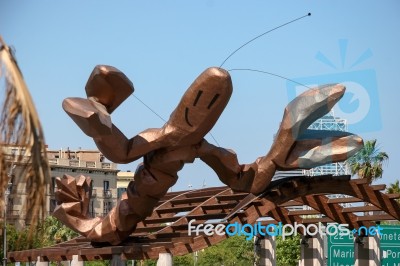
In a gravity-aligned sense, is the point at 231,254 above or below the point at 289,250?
above

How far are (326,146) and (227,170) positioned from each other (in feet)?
7.73

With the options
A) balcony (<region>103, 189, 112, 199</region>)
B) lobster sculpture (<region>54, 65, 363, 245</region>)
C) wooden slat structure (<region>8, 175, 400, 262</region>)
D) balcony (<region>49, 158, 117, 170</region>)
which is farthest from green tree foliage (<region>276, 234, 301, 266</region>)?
balcony (<region>103, 189, 112, 199</region>)

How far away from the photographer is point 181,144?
20609 millimetres

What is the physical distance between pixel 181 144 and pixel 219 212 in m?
3.59

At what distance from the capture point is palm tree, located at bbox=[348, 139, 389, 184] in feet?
180

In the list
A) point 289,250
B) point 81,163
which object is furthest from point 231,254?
point 81,163

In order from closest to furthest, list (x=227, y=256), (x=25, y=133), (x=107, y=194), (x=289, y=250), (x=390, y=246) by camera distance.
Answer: (x=25, y=133), (x=390, y=246), (x=289, y=250), (x=227, y=256), (x=107, y=194)

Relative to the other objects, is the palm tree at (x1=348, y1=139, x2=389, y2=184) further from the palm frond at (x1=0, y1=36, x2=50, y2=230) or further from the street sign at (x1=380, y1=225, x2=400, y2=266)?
the palm frond at (x1=0, y1=36, x2=50, y2=230)

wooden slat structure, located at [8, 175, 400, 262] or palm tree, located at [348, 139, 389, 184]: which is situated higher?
palm tree, located at [348, 139, 389, 184]

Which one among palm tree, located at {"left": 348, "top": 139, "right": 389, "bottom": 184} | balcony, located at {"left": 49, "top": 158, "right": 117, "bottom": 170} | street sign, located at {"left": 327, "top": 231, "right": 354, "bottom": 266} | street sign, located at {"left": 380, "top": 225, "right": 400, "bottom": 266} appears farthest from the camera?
balcony, located at {"left": 49, "top": 158, "right": 117, "bottom": 170}

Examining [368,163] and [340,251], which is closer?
[340,251]

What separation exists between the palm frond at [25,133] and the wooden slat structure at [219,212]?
11.9 m

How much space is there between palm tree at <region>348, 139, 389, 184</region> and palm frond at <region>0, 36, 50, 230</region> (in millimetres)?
46757

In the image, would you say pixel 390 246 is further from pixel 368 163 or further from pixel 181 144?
pixel 368 163
